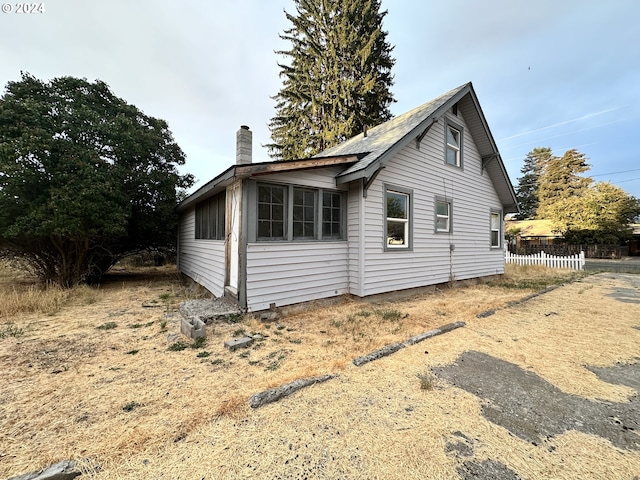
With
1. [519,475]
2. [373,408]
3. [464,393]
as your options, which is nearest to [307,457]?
[373,408]

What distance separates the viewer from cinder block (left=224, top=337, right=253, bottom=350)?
3851mm

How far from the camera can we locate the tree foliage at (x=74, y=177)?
7211mm

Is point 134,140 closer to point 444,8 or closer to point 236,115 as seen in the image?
point 236,115

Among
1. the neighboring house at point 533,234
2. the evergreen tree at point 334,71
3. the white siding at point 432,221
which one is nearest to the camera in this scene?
the white siding at point 432,221

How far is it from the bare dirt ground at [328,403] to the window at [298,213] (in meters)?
2.01

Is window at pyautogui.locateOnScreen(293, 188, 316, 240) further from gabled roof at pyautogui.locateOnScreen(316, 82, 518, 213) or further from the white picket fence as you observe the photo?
the white picket fence

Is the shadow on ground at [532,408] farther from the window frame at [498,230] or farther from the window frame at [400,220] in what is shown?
the window frame at [498,230]

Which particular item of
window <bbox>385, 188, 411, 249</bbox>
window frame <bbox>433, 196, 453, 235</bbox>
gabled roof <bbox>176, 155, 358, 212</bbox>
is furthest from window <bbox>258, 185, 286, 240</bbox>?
window frame <bbox>433, 196, 453, 235</bbox>

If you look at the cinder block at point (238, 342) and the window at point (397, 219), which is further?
the window at point (397, 219)

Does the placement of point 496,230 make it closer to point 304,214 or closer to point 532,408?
point 304,214

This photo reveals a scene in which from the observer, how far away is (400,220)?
7395 millimetres

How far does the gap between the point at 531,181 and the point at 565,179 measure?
9071 millimetres

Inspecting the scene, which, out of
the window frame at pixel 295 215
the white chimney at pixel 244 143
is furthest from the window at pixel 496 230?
the white chimney at pixel 244 143

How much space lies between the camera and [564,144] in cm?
4062
